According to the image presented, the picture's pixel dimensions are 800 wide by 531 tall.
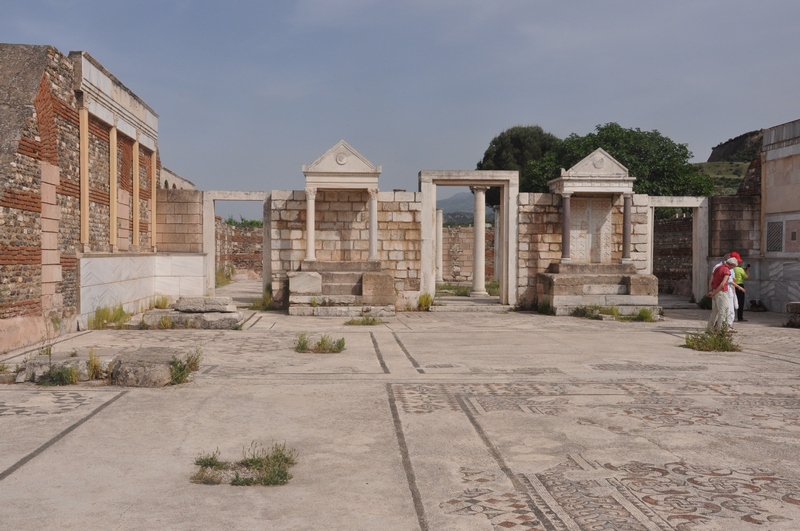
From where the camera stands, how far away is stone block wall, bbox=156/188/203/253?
61.9ft

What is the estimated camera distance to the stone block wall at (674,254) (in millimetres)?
23531

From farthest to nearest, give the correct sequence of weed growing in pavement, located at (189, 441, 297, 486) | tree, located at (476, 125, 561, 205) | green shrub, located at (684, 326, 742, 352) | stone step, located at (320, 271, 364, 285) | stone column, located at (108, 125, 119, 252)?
tree, located at (476, 125, 561, 205) < stone step, located at (320, 271, 364, 285) < stone column, located at (108, 125, 119, 252) < green shrub, located at (684, 326, 742, 352) < weed growing in pavement, located at (189, 441, 297, 486)

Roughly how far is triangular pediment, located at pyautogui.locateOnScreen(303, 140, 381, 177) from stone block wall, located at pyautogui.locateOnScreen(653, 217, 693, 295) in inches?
467

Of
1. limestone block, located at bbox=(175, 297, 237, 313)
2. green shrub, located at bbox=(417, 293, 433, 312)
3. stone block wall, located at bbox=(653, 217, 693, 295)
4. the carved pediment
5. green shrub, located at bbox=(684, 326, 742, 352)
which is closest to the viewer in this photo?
green shrub, located at bbox=(684, 326, 742, 352)

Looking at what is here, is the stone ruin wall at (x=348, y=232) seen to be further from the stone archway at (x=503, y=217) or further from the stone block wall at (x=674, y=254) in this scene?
the stone block wall at (x=674, y=254)

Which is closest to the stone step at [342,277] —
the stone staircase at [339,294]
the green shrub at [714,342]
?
the stone staircase at [339,294]

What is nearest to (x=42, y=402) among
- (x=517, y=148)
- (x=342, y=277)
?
(x=342, y=277)

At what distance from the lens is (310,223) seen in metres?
17.8

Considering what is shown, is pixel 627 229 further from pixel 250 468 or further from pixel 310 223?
pixel 250 468

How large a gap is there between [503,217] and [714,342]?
27.6 feet

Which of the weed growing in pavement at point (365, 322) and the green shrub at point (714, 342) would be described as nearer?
the green shrub at point (714, 342)

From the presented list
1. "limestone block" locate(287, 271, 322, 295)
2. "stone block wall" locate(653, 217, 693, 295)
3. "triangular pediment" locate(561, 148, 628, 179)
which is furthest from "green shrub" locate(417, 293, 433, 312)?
"stone block wall" locate(653, 217, 693, 295)

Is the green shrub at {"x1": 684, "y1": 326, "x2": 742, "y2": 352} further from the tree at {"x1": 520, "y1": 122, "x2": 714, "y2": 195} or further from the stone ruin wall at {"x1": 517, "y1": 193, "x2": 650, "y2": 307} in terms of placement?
the tree at {"x1": 520, "y1": 122, "x2": 714, "y2": 195}

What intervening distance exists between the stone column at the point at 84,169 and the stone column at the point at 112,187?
1647 millimetres
